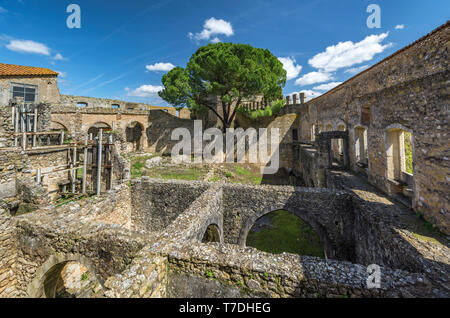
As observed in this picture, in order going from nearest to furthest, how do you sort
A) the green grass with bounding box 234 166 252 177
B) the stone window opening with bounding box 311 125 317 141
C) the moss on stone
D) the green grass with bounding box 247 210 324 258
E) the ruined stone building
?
the ruined stone building → the moss on stone → the green grass with bounding box 247 210 324 258 → the green grass with bounding box 234 166 252 177 → the stone window opening with bounding box 311 125 317 141

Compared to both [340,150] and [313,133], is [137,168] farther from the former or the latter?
[313,133]

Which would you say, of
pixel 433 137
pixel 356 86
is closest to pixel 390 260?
pixel 433 137

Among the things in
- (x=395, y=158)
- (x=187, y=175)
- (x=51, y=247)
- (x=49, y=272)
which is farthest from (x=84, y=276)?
(x=395, y=158)

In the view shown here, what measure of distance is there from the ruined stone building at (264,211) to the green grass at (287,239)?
1106 millimetres

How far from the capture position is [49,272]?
4473 mm

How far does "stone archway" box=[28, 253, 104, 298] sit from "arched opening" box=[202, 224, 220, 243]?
3.48m

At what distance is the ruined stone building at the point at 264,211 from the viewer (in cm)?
318

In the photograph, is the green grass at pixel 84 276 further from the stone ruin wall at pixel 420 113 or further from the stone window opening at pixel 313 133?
the stone window opening at pixel 313 133

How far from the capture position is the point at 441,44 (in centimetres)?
586

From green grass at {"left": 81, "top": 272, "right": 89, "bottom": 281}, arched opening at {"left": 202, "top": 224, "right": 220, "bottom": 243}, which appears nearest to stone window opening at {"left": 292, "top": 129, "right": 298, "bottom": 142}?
arched opening at {"left": 202, "top": 224, "right": 220, "bottom": 243}

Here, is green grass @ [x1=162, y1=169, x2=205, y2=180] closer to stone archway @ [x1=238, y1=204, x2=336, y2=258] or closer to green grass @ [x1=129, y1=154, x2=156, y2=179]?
green grass @ [x1=129, y1=154, x2=156, y2=179]

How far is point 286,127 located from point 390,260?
16.3m

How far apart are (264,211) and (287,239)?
8.16 feet

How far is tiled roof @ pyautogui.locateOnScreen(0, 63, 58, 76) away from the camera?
15.6m
